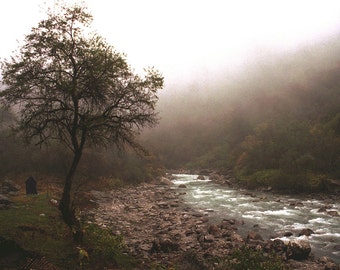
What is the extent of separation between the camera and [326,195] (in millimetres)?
31797

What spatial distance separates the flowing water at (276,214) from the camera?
17.6 meters

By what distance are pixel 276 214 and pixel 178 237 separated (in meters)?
11.4

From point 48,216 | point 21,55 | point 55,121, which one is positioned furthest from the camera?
point 48,216

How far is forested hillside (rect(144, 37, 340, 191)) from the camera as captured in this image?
130 feet

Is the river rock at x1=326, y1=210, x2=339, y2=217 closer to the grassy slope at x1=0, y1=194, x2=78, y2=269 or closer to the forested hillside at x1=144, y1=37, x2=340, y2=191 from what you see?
the forested hillside at x1=144, y1=37, x2=340, y2=191

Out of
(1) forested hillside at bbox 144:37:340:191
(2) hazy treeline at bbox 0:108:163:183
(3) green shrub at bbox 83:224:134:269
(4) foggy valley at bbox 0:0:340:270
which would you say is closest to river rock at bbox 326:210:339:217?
(4) foggy valley at bbox 0:0:340:270

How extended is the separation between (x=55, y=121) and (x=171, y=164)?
7193cm

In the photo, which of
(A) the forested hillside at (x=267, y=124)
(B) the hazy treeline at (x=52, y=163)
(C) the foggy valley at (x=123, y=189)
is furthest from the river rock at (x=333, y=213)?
(B) the hazy treeline at (x=52, y=163)

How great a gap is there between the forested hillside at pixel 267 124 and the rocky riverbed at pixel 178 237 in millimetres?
19764

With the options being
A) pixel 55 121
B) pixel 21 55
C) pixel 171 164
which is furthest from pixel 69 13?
pixel 171 164

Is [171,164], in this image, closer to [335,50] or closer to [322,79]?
[322,79]

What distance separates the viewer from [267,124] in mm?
59906

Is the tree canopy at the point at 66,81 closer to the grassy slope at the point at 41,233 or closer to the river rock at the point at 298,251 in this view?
the grassy slope at the point at 41,233

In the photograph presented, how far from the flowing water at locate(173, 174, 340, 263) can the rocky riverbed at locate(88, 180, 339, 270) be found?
1520 mm
